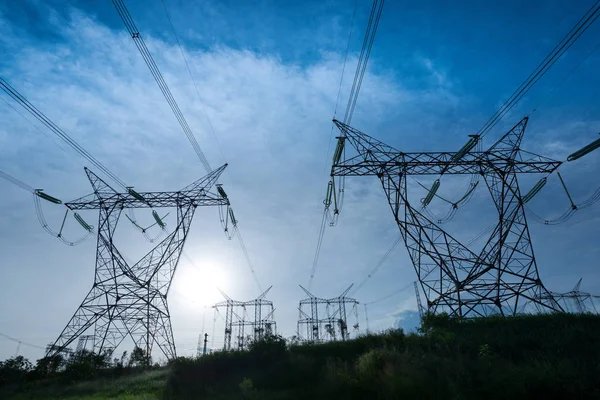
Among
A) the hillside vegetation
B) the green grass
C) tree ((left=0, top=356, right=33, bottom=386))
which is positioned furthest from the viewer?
tree ((left=0, top=356, right=33, bottom=386))

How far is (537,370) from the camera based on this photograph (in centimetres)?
831

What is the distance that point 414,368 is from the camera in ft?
31.0

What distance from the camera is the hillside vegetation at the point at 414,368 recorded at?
26.9ft

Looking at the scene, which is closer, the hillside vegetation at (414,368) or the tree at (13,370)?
the hillside vegetation at (414,368)

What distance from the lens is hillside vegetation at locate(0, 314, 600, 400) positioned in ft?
26.9

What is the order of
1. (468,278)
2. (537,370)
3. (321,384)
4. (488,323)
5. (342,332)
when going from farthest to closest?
(342,332), (468,278), (488,323), (321,384), (537,370)

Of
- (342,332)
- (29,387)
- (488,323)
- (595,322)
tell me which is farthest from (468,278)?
(342,332)

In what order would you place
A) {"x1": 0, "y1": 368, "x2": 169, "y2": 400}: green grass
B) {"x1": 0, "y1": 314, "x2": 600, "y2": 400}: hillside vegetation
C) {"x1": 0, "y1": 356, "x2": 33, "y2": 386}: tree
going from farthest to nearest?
{"x1": 0, "y1": 356, "x2": 33, "y2": 386}: tree < {"x1": 0, "y1": 368, "x2": 169, "y2": 400}: green grass < {"x1": 0, "y1": 314, "x2": 600, "y2": 400}: hillside vegetation

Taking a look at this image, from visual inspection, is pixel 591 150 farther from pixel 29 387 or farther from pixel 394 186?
pixel 29 387

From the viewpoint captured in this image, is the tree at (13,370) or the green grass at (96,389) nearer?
the green grass at (96,389)

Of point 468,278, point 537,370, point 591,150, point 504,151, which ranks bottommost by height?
point 537,370

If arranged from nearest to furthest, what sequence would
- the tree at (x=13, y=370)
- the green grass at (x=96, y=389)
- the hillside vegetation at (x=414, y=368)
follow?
the hillside vegetation at (x=414, y=368) < the green grass at (x=96, y=389) < the tree at (x=13, y=370)

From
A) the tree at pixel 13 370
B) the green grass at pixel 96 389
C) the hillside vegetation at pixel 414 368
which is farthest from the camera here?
the tree at pixel 13 370

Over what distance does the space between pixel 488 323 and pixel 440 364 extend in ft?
29.4
